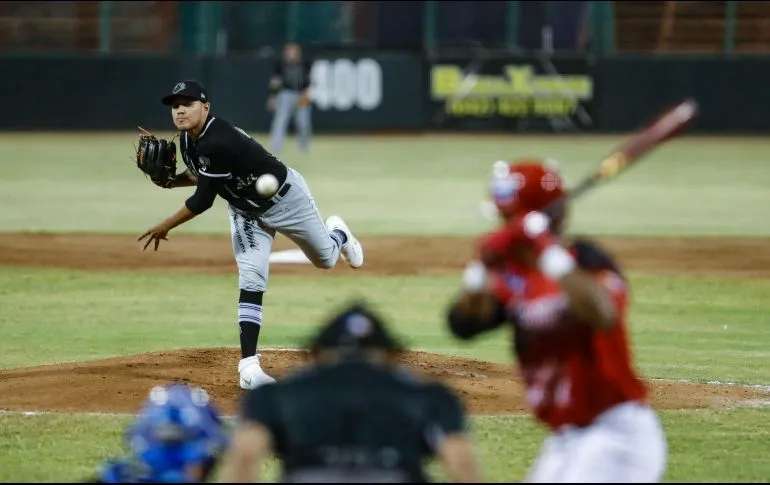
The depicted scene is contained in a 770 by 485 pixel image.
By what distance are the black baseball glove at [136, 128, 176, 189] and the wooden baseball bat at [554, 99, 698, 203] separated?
16.5ft

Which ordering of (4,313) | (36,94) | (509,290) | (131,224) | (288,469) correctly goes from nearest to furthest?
(288,469), (509,290), (4,313), (131,224), (36,94)

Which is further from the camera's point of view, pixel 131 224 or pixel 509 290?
pixel 131 224

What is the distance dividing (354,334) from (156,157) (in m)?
6.08

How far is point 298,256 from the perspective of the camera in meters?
17.1

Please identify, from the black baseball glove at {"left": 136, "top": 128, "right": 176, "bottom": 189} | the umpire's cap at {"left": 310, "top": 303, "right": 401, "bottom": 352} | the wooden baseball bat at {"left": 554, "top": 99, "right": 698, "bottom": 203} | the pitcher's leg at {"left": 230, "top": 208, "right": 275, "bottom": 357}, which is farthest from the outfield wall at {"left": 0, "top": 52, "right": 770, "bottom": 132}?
the umpire's cap at {"left": 310, "top": 303, "right": 401, "bottom": 352}

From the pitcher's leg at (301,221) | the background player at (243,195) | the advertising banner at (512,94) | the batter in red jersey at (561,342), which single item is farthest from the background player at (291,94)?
the batter in red jersey at (561,342)

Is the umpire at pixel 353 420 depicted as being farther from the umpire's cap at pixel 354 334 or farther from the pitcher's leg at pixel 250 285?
the pitcher's leg at pixel 250 285

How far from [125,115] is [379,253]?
56.9 ft

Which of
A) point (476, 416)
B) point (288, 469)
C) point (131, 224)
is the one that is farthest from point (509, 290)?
point (131, 224)

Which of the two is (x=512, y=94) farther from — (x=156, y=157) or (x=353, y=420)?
(x=353, y=420)

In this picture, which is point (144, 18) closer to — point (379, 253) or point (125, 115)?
point (125, 115)

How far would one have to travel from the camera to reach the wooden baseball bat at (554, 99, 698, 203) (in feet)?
18.5

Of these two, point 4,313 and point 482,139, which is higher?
point 4,313

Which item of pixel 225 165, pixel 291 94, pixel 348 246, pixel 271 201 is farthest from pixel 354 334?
pixel 291 94
